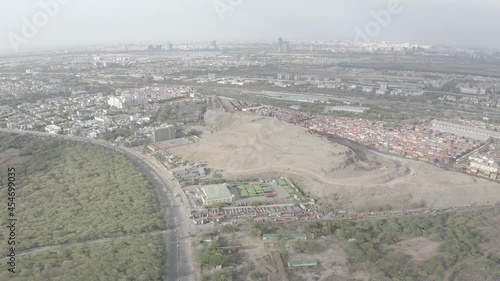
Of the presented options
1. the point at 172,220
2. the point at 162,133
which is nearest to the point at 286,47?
the point at 162,133

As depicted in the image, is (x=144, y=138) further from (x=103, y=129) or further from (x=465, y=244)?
(x=465, y=244)

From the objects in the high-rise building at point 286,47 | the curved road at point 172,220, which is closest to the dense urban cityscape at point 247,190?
the curved road at point 172,220

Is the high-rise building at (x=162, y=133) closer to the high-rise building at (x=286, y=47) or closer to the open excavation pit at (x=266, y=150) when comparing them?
the open excavation pit at (x=266, y=150)

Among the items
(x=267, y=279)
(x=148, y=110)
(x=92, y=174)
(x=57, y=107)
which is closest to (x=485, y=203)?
(x=267, y=279)

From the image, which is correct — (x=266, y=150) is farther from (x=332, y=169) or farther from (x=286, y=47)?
(x=286, y=47)

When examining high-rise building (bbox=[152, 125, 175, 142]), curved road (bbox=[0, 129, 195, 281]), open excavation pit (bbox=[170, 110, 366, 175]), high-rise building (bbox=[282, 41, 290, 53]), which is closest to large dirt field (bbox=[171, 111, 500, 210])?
open excavation pit (bbox=[170, 110, 366, 175])
